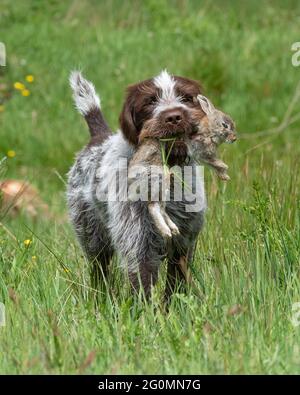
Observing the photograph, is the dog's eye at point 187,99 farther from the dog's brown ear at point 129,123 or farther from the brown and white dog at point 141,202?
the dog's brown ear at point 129,123

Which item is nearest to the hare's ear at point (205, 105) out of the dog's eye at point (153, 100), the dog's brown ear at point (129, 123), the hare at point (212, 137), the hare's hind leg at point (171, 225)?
the hare at point (212, 137)

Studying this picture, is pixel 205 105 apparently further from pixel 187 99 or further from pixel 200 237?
pixel 200 237

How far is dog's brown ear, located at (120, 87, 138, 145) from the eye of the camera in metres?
5.82

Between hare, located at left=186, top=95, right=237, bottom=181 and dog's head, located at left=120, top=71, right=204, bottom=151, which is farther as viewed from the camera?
dog's head, located at left=120, top=71, right=204, bottom=151

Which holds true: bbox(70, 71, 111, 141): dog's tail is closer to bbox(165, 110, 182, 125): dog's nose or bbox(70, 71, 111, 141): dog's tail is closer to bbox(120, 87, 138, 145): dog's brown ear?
bbox(120, 87, 138, 145): dog's brown ear

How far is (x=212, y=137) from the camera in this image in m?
5.41

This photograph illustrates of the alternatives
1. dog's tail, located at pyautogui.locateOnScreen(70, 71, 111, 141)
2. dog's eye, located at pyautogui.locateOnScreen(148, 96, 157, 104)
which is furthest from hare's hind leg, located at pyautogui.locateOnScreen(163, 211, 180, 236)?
dog's tail, located at pyautogui.locateOnScreen(70, 71, 111, 141)

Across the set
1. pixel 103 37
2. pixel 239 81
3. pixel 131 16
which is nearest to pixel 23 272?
pixel 239 81

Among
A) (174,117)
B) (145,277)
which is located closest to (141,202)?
(145,277)

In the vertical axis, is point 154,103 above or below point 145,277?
above

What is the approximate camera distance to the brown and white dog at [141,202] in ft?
18.5

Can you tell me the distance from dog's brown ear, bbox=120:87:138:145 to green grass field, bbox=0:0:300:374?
2.40ft

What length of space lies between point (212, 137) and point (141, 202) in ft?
2.59
